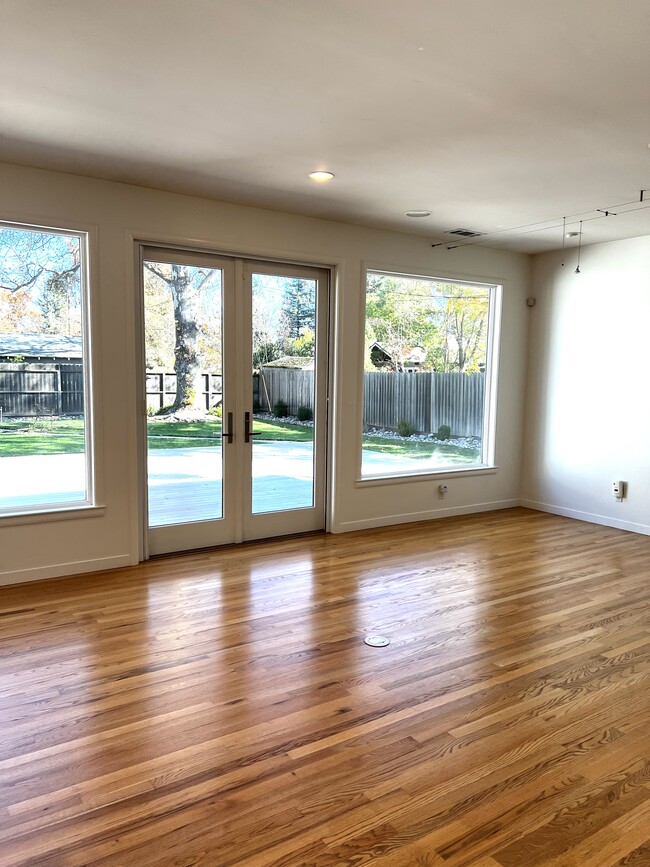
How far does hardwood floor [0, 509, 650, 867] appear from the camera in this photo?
1917mm

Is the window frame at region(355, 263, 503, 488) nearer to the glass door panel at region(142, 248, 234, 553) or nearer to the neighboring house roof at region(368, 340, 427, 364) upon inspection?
the neighboring house roof at region(368, 340, 427, 364)

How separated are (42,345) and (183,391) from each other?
1.07 m

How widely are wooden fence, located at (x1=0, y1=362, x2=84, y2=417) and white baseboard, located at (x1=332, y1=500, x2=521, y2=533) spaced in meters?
2.51

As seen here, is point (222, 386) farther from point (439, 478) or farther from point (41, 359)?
point (439, 478)

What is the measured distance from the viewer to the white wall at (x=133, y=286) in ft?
13.6

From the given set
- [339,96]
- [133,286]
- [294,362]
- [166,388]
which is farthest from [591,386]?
[133,286]

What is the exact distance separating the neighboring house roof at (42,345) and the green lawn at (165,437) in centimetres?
47

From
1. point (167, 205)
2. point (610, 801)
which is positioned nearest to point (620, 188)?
point (167, 205)

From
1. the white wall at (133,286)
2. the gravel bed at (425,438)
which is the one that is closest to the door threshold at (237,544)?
the white wall at (133,286)

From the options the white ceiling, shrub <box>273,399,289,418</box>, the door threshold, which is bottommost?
the door threshold

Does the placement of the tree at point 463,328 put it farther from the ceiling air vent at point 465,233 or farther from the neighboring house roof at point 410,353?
the ceiling air vent at point 465,233

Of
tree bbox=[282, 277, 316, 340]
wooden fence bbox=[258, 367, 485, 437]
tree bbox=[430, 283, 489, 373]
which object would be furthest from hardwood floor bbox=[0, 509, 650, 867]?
tree bbox=[430, 283, 489, 373]

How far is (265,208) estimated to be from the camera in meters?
4.88

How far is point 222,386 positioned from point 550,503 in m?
3.81
